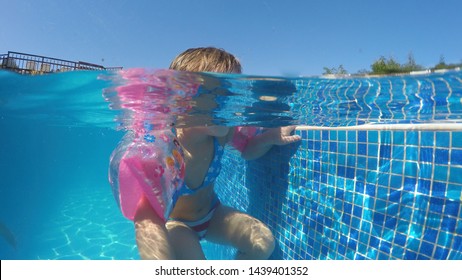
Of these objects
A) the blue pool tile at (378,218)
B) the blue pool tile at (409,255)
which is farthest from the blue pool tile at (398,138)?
the blue pool tile at (409,255)

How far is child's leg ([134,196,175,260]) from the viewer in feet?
10.5

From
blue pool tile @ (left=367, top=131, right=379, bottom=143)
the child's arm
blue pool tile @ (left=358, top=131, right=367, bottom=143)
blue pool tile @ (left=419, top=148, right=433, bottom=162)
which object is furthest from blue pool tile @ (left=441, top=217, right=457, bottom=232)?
the child's arm

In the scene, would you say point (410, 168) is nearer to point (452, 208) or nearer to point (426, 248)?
point (452, 208)

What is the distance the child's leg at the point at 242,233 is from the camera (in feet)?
14.5

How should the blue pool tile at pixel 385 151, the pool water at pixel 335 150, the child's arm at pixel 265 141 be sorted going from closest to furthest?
1. the pool water at pixel 335 150
2. the blue pool tile at pixel 385 151
3. the child's arm at pixel 265 141

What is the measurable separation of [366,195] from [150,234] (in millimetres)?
2969

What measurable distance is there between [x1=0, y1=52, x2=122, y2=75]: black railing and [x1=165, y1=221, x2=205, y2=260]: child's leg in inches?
109

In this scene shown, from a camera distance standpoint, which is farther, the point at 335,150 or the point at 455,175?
the point at 335,150

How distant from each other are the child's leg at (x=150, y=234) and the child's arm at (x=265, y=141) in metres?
2.63

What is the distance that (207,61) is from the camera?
382 centimetres

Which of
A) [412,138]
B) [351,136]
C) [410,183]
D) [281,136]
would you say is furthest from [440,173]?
[281,136]

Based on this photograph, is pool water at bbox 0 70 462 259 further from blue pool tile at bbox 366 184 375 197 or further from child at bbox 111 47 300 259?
child at bbox 111 47 300 259

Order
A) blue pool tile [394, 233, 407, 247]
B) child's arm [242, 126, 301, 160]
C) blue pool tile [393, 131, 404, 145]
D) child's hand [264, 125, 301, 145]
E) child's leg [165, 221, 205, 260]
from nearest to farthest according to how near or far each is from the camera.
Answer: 1. blue pool tile [394, 233, 407, 247]
2. blue pool tile [393, 131, 404, 145]
3. child's leg [165, 221, 205, 260]
4. child's hand [264, 125, 301, 145]
5. child's arm [242, 126, 301, 160]

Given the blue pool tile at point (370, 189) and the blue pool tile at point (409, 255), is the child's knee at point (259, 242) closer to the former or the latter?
the blue pool tile at point (370, 189)
